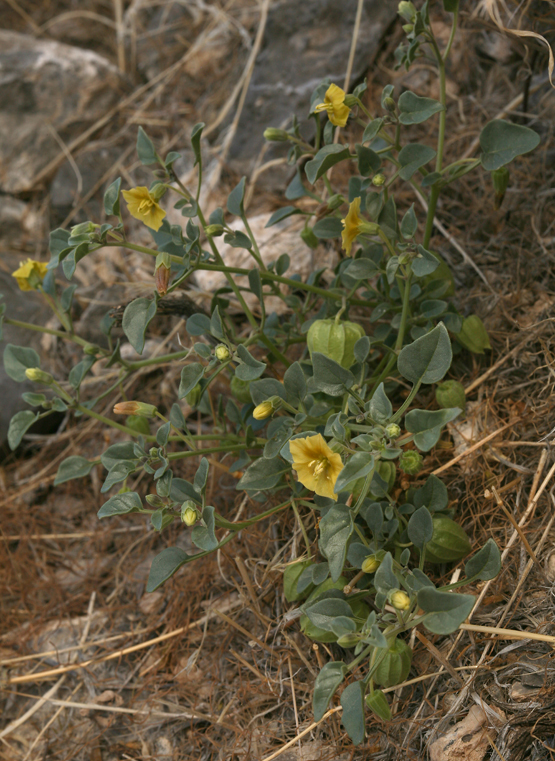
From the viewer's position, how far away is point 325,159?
4.43ft

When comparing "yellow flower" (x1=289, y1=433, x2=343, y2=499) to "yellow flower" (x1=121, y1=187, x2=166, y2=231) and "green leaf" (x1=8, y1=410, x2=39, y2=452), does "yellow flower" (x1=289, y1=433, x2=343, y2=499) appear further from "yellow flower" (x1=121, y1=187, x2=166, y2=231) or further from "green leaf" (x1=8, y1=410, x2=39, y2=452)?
"green leaf" (x1=8, y1=410, x2=39, y2=452)

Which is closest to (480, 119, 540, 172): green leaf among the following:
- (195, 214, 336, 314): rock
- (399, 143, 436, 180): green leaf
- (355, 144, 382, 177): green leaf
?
(399, 143, 436, 180): green leaf

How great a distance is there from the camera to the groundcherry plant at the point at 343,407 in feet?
3.83

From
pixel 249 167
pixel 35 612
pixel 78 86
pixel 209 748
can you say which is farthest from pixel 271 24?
pixel 209 748

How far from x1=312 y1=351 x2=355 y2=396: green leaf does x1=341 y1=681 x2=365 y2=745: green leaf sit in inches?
22.3

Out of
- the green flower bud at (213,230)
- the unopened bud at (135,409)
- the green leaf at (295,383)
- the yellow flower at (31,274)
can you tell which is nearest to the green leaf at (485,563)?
the green leaf at (295,383)

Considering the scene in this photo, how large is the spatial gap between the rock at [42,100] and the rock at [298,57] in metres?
0.93

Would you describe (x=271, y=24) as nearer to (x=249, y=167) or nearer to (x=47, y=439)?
(x=249, y=167)

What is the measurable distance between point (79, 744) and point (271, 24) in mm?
2579

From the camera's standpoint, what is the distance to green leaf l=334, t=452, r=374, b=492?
43.4 inches

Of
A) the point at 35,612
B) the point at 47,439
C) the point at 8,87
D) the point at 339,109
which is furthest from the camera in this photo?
the point at 8,87

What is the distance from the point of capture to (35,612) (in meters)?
1.93

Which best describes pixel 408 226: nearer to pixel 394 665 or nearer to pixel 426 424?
pixel 426 424

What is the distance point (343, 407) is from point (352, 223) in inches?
17.0
